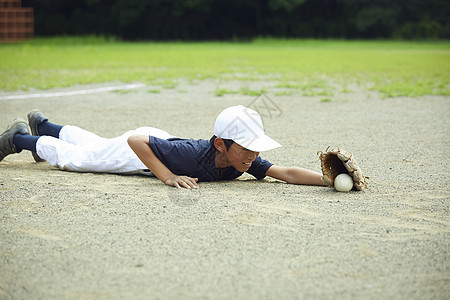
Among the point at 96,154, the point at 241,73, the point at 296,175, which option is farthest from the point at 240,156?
the point at 241,73

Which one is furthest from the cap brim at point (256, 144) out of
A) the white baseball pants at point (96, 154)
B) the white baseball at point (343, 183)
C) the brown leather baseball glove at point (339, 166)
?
the white baseball pants at point (96, 154)

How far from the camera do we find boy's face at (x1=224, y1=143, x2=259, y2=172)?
3.93 metres

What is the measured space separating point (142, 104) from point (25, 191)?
15.9ft

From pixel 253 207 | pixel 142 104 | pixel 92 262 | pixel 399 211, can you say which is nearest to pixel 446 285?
pixel 399 211

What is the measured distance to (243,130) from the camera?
3873mm

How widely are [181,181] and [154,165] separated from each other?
0.22 meters

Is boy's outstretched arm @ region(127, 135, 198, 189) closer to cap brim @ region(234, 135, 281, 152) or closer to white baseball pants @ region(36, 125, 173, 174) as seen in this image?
white baseball pants @ region(36, 125, 173, 174)

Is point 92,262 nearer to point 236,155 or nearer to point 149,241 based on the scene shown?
Result: point 149,241

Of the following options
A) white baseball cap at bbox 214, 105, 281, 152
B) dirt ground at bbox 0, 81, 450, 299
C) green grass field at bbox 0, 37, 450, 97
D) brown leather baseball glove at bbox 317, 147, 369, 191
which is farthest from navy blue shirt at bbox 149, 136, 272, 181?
green grass field at bbox 0, 37, 450, 97

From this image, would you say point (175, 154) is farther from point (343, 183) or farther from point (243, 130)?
point (343, 183)

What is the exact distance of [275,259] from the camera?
282 cm

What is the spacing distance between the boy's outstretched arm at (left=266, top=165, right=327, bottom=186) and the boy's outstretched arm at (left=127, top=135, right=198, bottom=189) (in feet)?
2.05

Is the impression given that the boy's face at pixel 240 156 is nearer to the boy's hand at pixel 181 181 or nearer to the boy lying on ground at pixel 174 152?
the boy lying on ground at pixel 174 152

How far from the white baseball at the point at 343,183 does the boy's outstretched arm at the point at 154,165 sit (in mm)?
989
